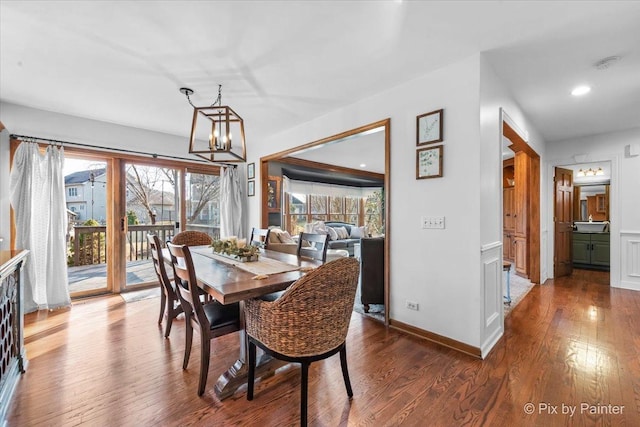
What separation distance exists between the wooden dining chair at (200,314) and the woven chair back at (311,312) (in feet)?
1.33

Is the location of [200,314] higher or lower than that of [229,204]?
lower

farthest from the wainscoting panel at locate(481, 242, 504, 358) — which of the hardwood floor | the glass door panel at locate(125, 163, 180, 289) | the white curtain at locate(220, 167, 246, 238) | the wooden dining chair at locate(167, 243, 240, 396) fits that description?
the glass door panel at locate(125, 163, 180, 289)

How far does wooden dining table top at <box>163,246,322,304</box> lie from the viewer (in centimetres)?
148

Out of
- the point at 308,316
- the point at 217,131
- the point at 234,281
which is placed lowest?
the point at 308,316

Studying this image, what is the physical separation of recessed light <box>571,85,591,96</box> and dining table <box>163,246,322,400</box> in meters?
3.28

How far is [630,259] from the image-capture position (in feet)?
13.5

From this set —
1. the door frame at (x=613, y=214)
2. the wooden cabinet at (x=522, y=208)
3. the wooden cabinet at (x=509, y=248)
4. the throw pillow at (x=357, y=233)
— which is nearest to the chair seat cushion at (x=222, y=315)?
the wooden cabinet at (x=522, y=208)

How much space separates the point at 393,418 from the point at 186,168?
4526 mm

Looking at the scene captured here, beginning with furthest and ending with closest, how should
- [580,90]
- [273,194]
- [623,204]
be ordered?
[273,194]
[623,204]
[580,90]

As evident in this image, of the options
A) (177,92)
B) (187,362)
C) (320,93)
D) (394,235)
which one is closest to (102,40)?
(177,92)

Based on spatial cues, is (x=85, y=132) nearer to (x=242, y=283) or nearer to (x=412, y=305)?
(x=242, y=283)

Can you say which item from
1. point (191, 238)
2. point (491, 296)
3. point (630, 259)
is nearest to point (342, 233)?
point (191, 238)

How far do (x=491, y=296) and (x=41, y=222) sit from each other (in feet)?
16.4

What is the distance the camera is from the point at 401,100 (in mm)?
2738
